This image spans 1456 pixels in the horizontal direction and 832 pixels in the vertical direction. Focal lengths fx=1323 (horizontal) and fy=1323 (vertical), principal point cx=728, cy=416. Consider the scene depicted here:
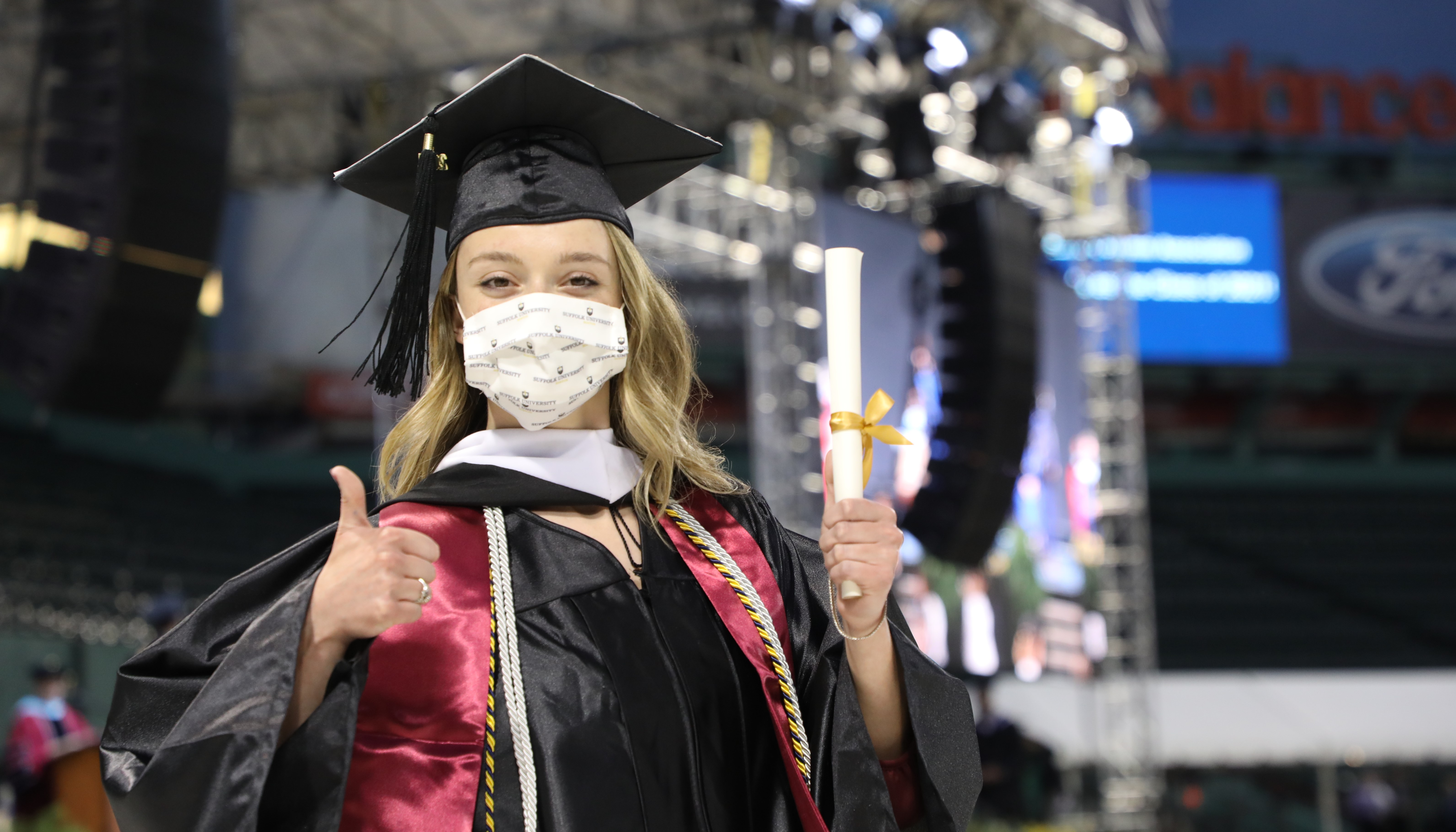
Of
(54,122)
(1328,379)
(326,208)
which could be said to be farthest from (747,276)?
(1328,379)

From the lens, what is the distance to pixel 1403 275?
1939 centimetres

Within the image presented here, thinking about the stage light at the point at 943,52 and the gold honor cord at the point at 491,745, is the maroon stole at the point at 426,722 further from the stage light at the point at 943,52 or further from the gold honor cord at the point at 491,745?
the stage light at the point at 943,52

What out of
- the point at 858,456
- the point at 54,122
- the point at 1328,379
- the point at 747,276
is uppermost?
the point at 1328,379

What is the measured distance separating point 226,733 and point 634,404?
64 cm

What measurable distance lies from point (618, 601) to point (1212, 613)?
1909 centimetres

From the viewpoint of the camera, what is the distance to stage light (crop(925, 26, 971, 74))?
770 cm

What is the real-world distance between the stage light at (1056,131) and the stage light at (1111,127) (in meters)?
0.21

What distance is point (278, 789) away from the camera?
4.46 feet

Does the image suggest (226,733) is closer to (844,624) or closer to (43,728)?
(844,624)

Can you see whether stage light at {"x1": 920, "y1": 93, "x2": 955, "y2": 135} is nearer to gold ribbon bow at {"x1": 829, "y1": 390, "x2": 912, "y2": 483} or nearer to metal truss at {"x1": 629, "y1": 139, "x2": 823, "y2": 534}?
metal truss at {"x1": 629, "y1": 139, "x2": 823, "y2": 534}

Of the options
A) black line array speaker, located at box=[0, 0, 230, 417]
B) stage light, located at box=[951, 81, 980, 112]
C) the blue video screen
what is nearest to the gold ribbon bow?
black line array speaker, located at box=[0, 0, 230, 417]

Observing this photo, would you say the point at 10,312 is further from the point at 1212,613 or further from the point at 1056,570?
the point at 1212,613

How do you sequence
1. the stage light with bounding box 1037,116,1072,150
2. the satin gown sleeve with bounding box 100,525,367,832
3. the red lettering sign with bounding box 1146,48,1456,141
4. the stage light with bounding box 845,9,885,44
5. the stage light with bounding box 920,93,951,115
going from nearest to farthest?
the satin gown sleeve with bounding box 100,525,367,832 < the stage light with bounding box 845,9,885,44 < the stage light with bounding box 920,93,951,115 < the stage light with bounding box 1037,116,1072,150 < the red lettering sign with bounding box 1146,48,1456,141

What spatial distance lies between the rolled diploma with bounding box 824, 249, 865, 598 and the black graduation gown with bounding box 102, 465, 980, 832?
23 centimetres
